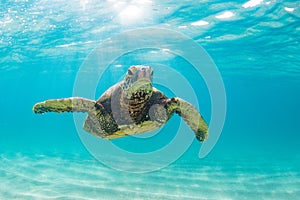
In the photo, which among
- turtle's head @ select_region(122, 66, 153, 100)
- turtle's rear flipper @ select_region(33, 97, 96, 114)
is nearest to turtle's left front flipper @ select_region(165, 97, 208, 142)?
turtle's head @ select_region(122, 66, 153, 100)

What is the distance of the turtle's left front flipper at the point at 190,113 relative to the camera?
617 cm

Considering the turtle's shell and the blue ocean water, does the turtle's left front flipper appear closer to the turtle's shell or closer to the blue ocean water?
the turtle's shell

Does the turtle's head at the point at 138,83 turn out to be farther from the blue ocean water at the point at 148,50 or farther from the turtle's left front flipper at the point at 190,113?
the blue ocean water at the point at 148,50

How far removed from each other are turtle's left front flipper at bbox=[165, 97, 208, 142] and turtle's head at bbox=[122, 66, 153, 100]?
0.85 metres

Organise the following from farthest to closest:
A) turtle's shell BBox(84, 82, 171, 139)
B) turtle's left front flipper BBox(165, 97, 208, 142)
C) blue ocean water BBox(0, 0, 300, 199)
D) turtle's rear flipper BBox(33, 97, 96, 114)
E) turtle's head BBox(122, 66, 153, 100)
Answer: blue ocean water BBox(0, 0, 300, 199), turtle's left front flipper BBox(165, 97, 208, 142), turtle's rear flipper BBox(33, 97, 96, 114), turtle's shell BBox(84, 82, 171, 139), turtle's head BBox(122, 66, 153, 100)

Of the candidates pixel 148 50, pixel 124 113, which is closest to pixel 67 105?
pixel 124 113

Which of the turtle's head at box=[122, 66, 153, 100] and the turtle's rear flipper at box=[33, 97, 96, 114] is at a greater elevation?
the turtle's rear flipper at box=[33, 97, 96, 114]

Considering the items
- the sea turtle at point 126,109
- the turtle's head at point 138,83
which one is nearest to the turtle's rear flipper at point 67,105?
the sea turtle at point 126,109

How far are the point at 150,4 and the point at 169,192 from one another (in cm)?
1005

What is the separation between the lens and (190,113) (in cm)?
626

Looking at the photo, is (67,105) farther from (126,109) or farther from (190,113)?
(190,113)

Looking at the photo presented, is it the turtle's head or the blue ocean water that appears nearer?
the turtle's head

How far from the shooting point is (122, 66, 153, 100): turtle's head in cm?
491

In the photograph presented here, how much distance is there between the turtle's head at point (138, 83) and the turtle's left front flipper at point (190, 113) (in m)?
0.85
